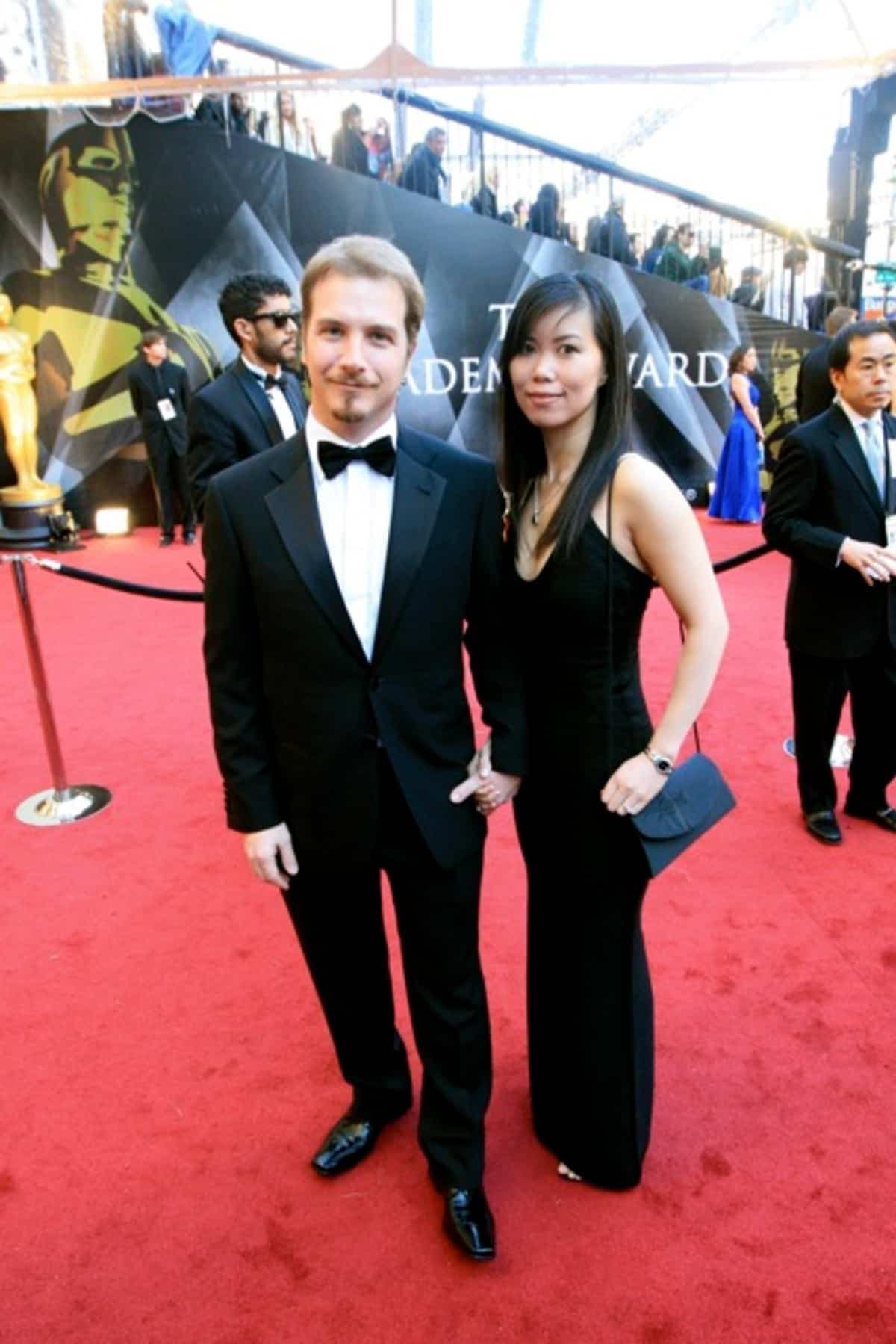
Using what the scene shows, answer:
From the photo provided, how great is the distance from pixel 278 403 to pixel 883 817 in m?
2.89

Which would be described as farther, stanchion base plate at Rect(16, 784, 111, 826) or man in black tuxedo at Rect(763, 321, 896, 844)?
stanchion base plate at Rect(16, 784, 111, 826)

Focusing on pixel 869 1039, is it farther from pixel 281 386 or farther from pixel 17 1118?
pixel 281 386

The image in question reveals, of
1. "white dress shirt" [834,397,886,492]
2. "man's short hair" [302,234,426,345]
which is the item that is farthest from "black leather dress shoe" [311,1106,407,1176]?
"white dress shirt" [834,397,886,492]

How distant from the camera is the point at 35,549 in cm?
959

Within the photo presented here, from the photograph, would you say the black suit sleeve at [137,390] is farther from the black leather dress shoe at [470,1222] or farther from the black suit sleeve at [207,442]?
the black leather dress shoe at [470,1222]

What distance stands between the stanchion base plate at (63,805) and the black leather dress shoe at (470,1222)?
8.06ft

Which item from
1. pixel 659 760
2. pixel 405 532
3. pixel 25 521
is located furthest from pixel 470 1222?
pixel 25 521

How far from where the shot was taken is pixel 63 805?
3822 millimetres

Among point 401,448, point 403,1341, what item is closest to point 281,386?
point 401,448

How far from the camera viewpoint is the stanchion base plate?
12.3 feet

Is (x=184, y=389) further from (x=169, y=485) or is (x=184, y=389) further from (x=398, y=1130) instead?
(x=398, y=1130)

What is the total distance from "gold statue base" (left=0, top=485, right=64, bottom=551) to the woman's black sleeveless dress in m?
8.94

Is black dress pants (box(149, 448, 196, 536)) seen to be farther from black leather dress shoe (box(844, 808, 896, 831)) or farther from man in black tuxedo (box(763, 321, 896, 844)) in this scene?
black leather dress shoe (box(844, 808, 896, 831))

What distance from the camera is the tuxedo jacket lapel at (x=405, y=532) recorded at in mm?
1517
